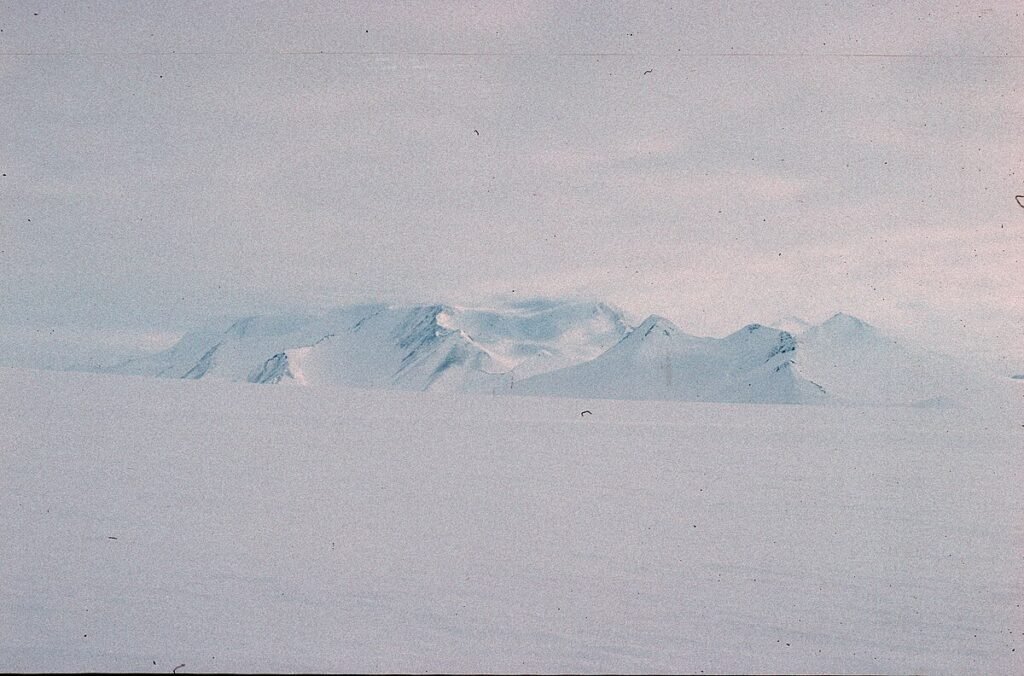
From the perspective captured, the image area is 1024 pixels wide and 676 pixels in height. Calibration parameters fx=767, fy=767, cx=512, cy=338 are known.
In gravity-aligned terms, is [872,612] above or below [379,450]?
below

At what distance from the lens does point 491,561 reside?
893 cm

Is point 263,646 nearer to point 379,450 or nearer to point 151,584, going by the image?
point 151,584

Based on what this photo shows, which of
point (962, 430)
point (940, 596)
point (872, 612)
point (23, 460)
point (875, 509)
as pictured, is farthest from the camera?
point (962, 430)

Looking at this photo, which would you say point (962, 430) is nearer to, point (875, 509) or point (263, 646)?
point (875, 509)

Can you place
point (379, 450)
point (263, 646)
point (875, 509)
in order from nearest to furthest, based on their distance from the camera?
point (263, 646) → point (875, 509) → point (379, 450)

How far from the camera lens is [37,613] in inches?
274

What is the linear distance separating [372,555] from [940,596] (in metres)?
6.24

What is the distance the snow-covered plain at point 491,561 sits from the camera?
21.4 ft

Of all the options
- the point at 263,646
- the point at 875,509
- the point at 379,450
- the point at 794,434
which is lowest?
the point at 263,646

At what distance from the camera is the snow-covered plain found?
6508mm

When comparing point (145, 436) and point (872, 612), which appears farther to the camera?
point (145, 436)

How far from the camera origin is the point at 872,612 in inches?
301

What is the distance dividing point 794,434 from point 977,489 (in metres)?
13.9

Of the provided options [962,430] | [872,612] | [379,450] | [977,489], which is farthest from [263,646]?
[962,430]
